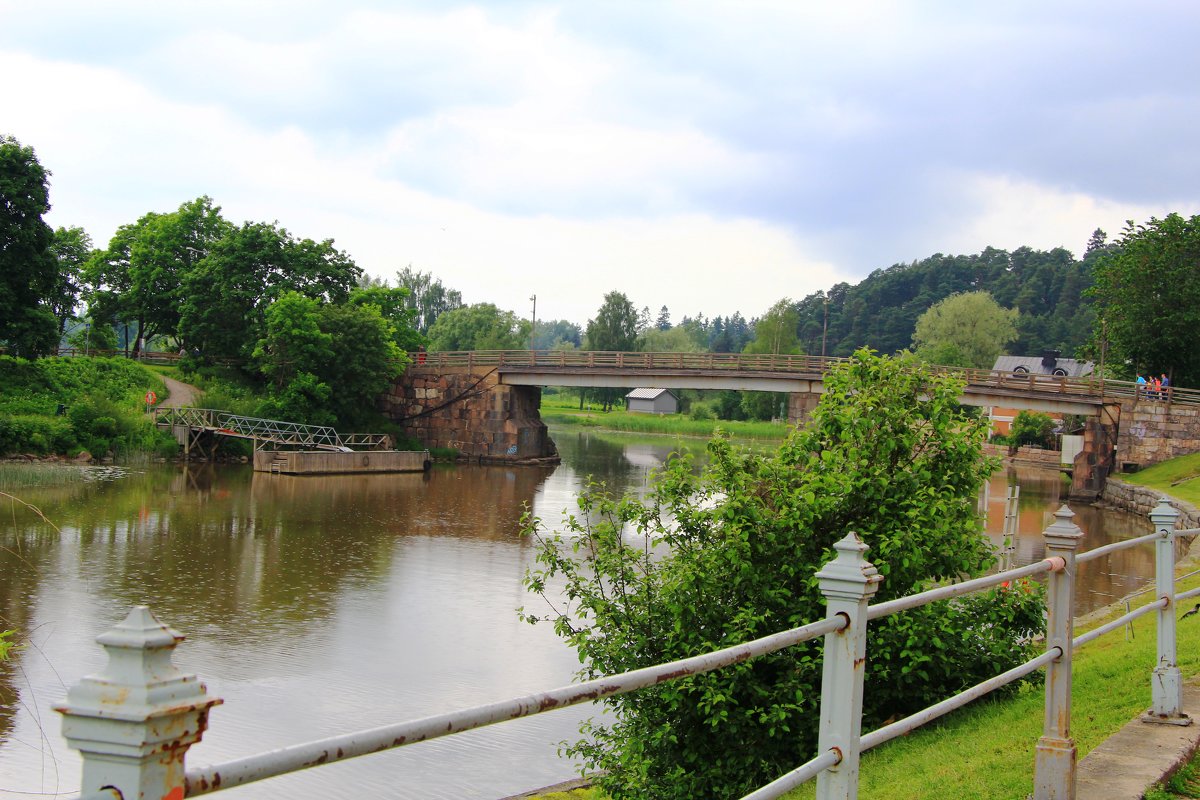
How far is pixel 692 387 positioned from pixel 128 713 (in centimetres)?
5196

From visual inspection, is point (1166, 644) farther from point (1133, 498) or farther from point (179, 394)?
point (179, 394)

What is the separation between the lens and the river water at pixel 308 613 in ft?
39.9

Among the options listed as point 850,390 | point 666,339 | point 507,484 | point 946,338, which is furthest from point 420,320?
point 850,390

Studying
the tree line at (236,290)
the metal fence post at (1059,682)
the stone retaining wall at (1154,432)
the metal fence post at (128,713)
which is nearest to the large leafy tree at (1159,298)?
the tree line at (236,290)

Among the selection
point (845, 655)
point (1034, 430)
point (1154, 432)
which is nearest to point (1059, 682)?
point (845, 655)

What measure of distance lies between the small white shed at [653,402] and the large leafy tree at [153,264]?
2299 inches

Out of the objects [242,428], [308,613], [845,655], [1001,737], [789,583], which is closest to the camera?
[845,655]

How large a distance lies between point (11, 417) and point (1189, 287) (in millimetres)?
48538

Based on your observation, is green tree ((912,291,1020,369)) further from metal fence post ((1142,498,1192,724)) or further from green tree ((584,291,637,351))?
metal fence post ((1142,498,1192,724))

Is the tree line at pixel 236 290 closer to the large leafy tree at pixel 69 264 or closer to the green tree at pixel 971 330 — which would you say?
the large leafy tree at pixel 69 264

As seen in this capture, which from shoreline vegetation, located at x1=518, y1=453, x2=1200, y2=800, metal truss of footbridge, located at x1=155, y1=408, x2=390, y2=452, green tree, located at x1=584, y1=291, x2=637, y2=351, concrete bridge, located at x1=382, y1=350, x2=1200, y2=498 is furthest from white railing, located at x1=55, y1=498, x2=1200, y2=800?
green tree, located at x1=584, y1=291, x2=637, y2=351

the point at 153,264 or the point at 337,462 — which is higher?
the point at 153,264

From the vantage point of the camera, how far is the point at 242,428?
158ft

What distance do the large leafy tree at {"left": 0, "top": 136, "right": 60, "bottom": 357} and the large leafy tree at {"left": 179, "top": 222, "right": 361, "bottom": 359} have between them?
410 inches
